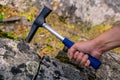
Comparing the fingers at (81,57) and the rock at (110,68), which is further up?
the fingers at (81,57)

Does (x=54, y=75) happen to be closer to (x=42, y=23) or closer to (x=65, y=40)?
(x=65, y=40)

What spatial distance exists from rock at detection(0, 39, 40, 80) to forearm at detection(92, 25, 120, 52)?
81cm

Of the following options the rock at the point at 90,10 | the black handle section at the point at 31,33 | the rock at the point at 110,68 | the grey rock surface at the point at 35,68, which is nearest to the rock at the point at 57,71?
the grey rock surface at the point at 35,68

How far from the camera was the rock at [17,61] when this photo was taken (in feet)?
10.8

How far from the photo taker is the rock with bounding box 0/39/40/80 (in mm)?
3297

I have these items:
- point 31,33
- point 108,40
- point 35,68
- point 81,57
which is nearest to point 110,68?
point 81,57

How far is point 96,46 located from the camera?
320 cm

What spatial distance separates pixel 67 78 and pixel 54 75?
161 millimetres

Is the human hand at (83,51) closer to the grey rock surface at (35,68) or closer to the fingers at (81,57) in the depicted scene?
the fingers at (81,57)

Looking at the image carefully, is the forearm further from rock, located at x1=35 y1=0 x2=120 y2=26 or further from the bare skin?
rock, located at x1=35 y1=0 x2=120 y2=26

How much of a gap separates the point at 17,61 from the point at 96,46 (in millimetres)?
967

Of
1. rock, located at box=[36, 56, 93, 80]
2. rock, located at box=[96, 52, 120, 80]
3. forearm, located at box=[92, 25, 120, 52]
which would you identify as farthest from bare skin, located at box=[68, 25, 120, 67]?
rock, located at box=[96, 52, 120, 80]

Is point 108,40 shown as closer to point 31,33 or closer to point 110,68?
point 110,68

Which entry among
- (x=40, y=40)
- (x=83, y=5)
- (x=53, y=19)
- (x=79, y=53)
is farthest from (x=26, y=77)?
(x=83, y=5)
